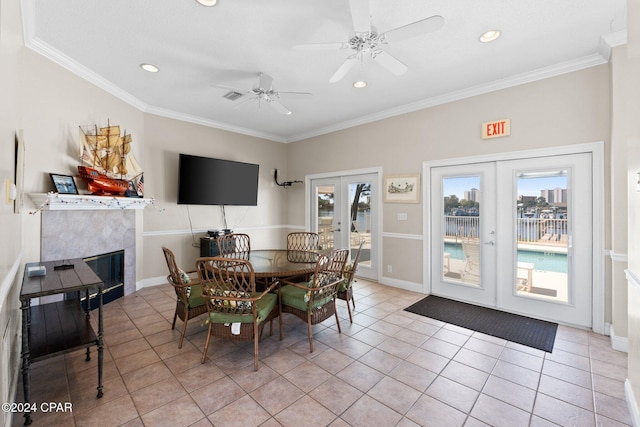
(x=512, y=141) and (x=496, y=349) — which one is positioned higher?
(x=512, y=141)

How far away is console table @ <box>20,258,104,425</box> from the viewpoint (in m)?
1.76

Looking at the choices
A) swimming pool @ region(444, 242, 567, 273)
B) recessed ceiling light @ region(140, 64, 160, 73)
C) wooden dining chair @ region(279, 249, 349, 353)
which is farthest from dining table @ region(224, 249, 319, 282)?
swimming pool @ region(444, 242, 567, 273)

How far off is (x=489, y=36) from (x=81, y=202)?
4.61 m

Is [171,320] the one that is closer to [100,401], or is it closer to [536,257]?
[100,401]

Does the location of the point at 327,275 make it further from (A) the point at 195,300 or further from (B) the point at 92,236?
(B) the point at 92,236

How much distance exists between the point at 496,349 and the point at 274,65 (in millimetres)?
3740

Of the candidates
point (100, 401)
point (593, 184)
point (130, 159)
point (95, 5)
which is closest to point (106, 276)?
point (130, 159)

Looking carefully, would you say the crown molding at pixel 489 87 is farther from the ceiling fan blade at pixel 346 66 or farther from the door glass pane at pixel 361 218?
the ceiling fan blade at pixel 346 66

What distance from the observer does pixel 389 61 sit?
261 cm

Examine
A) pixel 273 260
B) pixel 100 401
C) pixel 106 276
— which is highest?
pixel 273 260

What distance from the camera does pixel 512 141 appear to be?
3.54m

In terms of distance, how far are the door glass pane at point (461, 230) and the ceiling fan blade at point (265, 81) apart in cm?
274

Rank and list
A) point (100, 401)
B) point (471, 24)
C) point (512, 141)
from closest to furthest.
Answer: point (100, 401) < point (471, 24) < point (512, 141)

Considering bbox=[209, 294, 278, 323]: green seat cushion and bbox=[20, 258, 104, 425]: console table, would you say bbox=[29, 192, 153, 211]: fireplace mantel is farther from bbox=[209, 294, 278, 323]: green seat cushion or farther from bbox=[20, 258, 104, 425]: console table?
bbox=[209, 294, 278, 323]: green seat cushion
